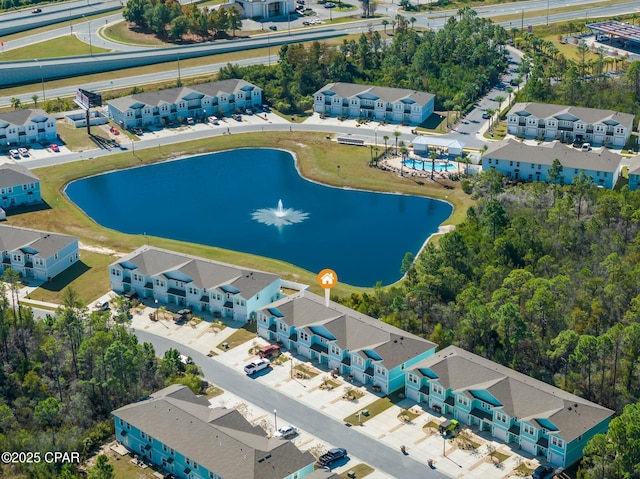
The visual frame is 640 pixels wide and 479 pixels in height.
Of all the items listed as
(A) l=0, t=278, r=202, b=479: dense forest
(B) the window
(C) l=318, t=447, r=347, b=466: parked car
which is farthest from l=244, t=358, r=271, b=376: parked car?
(B) the window

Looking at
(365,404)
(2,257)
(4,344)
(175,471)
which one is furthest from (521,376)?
(2,257)

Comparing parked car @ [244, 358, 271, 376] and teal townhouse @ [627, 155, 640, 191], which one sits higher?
teal townhouse @ [627, 155, 640, 191]

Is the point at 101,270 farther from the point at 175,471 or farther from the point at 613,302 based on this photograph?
the point at 613,302

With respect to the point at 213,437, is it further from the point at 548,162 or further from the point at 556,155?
the point at 556,155

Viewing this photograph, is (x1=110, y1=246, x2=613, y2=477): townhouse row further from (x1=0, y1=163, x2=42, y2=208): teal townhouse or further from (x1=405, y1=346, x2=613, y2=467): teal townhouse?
(x1=0, y1=163, x2=42, y2=208): teal townhouse

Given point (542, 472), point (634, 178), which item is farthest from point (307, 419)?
point (634, 178)
